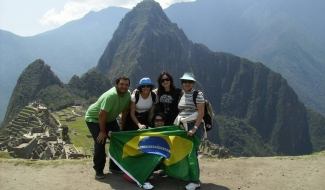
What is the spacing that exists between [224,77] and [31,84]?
122580 mm

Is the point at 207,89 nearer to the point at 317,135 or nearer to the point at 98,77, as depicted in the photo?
the point at 317,135

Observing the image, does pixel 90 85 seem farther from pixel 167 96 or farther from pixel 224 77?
pixel 224 77

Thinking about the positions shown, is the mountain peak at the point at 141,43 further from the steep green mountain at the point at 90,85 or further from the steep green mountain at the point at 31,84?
the steep green mountain at the point at 31,84

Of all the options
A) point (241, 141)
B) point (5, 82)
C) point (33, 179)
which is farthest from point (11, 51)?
point (33, 179)

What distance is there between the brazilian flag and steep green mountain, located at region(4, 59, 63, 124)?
3341 inches

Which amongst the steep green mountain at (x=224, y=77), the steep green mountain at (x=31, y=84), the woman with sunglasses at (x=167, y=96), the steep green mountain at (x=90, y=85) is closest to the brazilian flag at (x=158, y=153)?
the woman with sunglasses at (x=167, y=96)

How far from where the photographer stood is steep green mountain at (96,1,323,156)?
146500 millimetres

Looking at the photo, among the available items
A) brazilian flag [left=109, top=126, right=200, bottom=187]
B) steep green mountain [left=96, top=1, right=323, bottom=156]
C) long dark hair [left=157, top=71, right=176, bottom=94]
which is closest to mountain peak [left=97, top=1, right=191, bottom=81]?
steep green mountain [left=96, top=1, right=323, bottom=156]

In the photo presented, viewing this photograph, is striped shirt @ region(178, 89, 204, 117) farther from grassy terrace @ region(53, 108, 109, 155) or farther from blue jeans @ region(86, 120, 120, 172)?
grassy terrace @ region(53, 108, 109, 155)

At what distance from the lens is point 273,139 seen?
149375 millimetres

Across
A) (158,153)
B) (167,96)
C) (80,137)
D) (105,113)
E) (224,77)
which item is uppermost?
(224,77)

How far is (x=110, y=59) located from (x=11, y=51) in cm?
7035

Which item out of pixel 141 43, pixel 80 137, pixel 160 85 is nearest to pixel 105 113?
pixel 160 85

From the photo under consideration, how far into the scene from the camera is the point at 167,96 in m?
6.79
